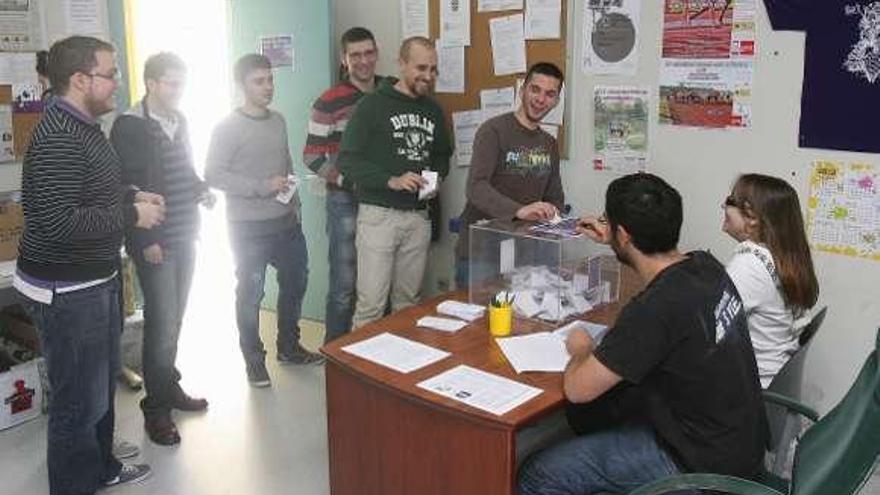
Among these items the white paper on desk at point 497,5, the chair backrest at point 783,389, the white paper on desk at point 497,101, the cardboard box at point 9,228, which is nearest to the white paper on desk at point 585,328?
the chair backrest at point 783,389

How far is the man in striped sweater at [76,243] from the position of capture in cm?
230

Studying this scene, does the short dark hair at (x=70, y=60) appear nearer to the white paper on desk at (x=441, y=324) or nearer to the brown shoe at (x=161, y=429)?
the white paper on desk at (x=441, y=324)

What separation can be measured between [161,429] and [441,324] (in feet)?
4.60

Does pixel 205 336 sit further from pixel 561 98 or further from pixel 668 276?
pixel 668 276

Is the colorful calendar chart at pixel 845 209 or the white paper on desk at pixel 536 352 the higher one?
the colorful calendar chart at pixel 845 209

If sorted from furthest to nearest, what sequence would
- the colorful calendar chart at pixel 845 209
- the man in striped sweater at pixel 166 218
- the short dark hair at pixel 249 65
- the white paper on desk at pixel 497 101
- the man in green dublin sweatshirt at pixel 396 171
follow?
the white paper on desk at pixel 497 101
the short dark hair at pixel 249 65
the man in green dublin sweatshirt at pixel 396 171
the man in striped sweater at pixel 166 218
the colorful calendar chart at pixel 845 209

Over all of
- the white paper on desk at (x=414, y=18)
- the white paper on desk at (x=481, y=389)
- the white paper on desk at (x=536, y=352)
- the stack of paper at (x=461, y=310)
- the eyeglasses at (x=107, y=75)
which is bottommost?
the white paper on desk at (x=481, y=389)

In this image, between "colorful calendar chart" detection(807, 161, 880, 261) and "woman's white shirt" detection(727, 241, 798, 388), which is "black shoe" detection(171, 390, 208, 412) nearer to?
"woman's white shirt" detection(727, 241, 798, 388)

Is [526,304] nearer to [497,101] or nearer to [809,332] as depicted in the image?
[809,332]

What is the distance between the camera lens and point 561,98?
355cm

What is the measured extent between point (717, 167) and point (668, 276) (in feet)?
4.94

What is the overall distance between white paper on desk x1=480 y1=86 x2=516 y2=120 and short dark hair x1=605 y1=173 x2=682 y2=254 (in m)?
1.88

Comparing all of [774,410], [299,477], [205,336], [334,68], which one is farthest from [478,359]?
[205,336]

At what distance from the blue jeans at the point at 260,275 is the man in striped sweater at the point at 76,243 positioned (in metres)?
0.99
